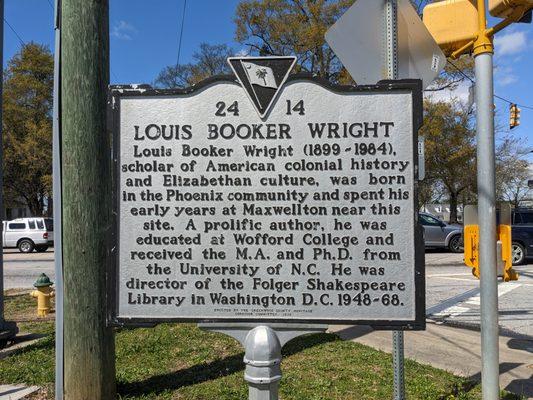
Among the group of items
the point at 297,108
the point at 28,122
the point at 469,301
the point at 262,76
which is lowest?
the point at 469,301

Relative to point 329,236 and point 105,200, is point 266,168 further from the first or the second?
point 105,200

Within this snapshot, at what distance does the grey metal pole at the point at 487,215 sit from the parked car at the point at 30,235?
957 inches

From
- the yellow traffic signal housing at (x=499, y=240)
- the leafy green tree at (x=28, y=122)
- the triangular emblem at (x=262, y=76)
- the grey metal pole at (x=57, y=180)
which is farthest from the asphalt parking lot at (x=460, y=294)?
the leafy green tree at (x=28, y=122)

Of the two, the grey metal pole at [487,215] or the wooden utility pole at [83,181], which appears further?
the grey metal pole at [487,215]

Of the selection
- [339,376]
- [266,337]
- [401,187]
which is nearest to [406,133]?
[401,187]

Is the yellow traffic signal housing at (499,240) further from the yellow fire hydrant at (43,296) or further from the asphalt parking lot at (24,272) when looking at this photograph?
the asphalt parking lot at (24,272)

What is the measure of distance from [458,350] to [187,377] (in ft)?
10.3

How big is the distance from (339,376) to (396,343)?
1571 millimetres

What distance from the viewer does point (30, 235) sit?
24.6 metres

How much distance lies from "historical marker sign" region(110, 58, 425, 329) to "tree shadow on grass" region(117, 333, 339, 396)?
6.62 ft

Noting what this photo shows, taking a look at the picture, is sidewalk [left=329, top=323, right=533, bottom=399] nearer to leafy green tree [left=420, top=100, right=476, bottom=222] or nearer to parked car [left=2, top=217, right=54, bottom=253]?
leafy green tree [left=420, top=100, right=476, bottom=222]

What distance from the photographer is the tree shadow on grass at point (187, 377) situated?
4.26 m

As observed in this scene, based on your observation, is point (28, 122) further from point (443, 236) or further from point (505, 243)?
point (505, 243)

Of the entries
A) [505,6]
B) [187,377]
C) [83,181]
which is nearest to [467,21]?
[505,6]
